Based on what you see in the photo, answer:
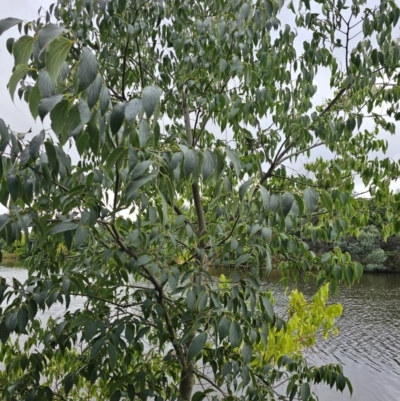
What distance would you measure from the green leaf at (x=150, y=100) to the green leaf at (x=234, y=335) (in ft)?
2.44

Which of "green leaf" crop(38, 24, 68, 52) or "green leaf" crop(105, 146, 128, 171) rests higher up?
"green leaf" crop(38, 24, 68, 52)

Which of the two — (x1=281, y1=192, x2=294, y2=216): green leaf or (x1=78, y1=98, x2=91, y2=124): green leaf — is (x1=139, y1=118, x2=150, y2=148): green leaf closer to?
(x1=78, y1=98, x2=91, y2=124): green leaf

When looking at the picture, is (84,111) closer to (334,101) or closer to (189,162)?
(189,162)

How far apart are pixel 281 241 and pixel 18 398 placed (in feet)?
4.64

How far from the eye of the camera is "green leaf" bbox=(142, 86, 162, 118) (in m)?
0.82

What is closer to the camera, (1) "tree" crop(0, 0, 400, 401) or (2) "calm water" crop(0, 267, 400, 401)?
(1) "tree" crop(0, 0, 400, 401)

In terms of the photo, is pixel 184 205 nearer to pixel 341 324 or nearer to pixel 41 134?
pixel 41 134

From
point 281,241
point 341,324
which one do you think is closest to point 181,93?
point 281,241

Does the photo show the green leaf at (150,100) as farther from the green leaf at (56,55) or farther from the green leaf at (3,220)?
the green leaf at (3,220)

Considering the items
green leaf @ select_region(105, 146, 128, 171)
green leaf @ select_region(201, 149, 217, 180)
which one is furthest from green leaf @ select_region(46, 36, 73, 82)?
green leaf @ select_region(201, 149, 217, 180)

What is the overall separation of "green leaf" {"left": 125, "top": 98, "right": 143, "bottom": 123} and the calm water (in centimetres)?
772

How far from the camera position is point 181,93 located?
239 centimetres

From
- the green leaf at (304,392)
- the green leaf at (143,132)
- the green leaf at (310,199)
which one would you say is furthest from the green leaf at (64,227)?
the green leaf at (304,392)

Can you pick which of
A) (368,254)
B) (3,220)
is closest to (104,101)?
(3,220)
